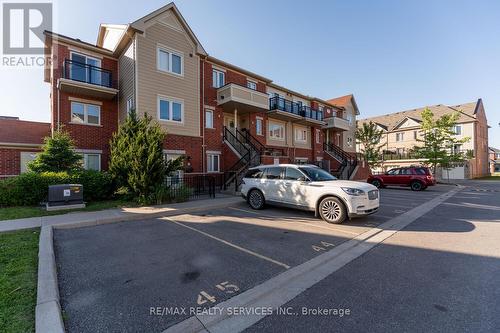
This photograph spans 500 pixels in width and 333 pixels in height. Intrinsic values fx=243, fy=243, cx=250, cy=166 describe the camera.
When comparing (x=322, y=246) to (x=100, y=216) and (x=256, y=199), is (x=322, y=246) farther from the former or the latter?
(x=100, y=216)

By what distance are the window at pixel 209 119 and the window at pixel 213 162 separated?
7.32 feet

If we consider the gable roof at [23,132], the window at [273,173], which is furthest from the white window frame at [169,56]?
the window at [273,173]

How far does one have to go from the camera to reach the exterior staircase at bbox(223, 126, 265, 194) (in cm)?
1516

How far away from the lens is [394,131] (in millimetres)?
47781

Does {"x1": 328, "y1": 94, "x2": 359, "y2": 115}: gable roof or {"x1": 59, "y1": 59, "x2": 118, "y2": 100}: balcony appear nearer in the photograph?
{"x1": 59, "y1": 59, "x2": 118, "y2": 100}: balcony

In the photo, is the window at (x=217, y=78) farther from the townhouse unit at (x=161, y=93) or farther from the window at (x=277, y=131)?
the window at (x=277, y=131)

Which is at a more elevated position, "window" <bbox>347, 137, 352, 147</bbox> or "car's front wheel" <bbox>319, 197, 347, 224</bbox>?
"window" <bbox>347, 137, 352, 147</bbox>

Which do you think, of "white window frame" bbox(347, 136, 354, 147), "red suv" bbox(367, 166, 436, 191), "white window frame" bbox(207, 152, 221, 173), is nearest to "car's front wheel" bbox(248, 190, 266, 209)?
"white window frame" bbox(207, 152, 221, 173)

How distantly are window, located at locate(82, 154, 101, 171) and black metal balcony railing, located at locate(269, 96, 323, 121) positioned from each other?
14.2 m

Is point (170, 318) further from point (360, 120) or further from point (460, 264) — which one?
point (360, 120)

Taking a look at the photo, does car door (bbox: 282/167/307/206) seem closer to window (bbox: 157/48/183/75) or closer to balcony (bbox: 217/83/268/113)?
balcony (bbox: 217/83/268/113)

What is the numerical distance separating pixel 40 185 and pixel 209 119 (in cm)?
1063

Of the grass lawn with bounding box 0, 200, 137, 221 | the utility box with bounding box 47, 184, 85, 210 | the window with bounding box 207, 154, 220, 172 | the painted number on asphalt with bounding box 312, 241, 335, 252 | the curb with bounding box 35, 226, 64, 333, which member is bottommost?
the painted number on asphalt with bounding box 312, 241, 335, 252

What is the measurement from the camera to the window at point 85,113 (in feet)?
47.3
